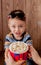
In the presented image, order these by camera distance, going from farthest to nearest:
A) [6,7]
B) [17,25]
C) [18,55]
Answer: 1. [6,7]
2. [17,25]
3. [18,55]

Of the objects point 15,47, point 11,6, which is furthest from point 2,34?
point 15,47

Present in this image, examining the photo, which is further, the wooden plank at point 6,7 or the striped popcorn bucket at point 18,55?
the wooden plank at point 6,7

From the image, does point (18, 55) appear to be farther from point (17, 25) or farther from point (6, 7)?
point (6, 7)

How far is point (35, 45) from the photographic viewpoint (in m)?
1.73

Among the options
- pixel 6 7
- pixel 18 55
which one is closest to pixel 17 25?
pixel 18 55

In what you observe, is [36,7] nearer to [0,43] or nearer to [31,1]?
[31,1]

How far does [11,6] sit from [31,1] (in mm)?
167

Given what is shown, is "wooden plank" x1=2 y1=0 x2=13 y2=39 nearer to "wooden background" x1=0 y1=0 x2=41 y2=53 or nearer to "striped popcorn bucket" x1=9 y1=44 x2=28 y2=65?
"wooden background" x1=0 y1=0 x2=41 y2=53

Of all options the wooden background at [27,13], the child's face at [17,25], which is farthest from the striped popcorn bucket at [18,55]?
the wooden background at [27,13]

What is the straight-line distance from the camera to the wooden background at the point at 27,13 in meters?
1.59

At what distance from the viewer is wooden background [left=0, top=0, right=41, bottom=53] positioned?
62.7 inches

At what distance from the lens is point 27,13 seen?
163cm

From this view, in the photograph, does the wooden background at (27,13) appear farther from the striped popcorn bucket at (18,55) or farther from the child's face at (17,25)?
the striped popcorn bucket at (18,55)

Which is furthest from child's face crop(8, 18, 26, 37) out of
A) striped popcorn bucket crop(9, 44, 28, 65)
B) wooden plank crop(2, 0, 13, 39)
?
wooden plank crop(2, 0, 13, 39)
